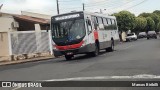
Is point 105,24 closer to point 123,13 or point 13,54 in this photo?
point 13,54

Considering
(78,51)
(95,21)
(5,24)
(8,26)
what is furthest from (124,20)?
(78,51)

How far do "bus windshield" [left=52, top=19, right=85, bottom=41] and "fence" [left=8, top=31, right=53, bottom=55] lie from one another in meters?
8.29

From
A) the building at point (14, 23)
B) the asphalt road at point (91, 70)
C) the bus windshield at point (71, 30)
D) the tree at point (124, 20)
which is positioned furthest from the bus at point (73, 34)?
the tree at point (124, 20)

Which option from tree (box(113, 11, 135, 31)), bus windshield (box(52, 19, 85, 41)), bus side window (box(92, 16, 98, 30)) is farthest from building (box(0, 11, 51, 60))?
tree (box(113, 11, 135, 31))

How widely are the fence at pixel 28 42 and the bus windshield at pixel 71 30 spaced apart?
829 cm

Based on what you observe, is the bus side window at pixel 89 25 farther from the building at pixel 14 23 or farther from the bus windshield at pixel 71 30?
the building at pixel 14 23

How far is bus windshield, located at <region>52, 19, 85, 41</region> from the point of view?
25.8 metres

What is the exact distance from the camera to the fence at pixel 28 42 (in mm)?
33609

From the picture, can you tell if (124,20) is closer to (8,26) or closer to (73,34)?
(8,26)

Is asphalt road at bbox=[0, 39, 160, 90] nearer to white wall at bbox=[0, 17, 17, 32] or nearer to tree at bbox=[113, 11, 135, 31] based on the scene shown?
white wall at bbox=[0, 17, 17, 32]

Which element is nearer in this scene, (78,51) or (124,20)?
(78,51)

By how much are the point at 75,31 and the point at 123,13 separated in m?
59.4

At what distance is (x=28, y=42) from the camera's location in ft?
115

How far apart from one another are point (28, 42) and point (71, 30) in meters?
10.1
